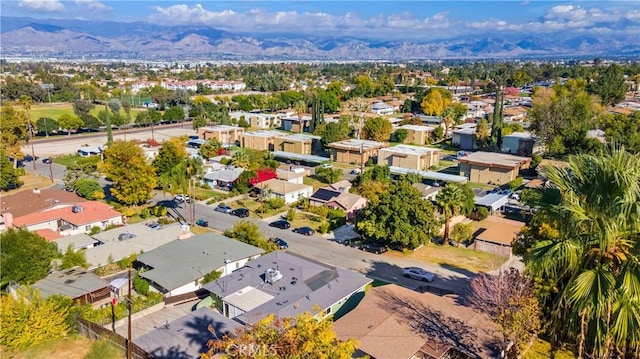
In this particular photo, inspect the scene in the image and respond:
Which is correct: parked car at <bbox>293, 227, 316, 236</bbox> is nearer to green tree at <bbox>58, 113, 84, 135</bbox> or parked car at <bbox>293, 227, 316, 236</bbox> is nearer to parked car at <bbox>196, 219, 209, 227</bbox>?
parked car at <bbox>196, 219, 209, 227</bbox>

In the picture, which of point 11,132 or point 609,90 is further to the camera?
point 609,90

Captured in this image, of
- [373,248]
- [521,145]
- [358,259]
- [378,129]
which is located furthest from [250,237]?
[521,145]

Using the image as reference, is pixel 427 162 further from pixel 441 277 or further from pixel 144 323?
pixel 144 323

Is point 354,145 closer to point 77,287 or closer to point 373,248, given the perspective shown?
point 373,248

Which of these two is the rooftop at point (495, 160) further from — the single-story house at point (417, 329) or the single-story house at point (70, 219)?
the single-story house at point (70, 219)

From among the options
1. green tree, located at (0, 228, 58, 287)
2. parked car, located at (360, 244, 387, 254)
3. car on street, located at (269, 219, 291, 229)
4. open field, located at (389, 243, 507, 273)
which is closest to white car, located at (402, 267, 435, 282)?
open field, located at (389, 243, 507, 273)
